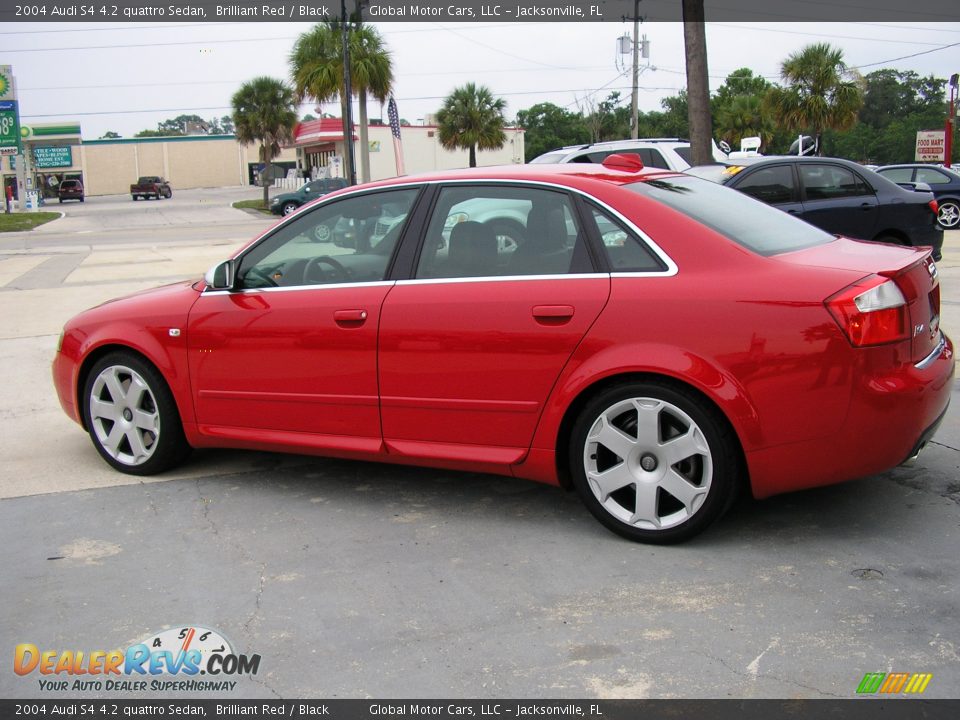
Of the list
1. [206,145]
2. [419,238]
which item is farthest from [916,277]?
[206,145]

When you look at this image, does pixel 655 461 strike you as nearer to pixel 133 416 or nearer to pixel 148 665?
pixel 148 665

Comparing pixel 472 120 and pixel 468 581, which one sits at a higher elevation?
pixel 472 120

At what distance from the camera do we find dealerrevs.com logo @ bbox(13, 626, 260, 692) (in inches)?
121

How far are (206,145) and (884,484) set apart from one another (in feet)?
302

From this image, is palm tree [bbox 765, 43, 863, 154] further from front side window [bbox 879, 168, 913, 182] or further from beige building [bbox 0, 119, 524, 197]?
beige building [bbox 0, 119, 524, 197]

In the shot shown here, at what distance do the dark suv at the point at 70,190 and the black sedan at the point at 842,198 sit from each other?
65931 mm

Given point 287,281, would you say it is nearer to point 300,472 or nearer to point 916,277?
point 300,472

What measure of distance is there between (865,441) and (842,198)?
29.4 feet

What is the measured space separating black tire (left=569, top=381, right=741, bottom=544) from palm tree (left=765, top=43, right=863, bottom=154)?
3663 cm

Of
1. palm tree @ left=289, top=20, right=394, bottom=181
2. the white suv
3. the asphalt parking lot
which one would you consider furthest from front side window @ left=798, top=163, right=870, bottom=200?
palm tree @ left=289, top=20, right=394, bottom=181

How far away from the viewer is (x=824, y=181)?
11.8 metres

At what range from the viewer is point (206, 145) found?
294 ft

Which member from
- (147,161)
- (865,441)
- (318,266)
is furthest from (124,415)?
(147,161)

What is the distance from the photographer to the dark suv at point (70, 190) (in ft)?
224
